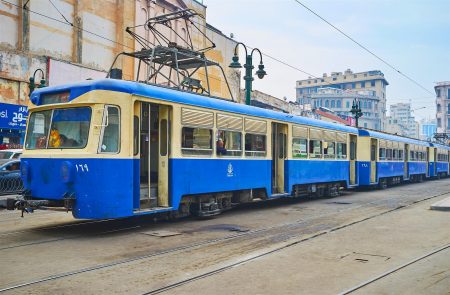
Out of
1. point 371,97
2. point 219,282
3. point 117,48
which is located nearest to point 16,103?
point 117,48

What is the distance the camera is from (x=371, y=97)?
126625mm

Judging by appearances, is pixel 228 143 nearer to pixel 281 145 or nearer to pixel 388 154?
pixel 281 145

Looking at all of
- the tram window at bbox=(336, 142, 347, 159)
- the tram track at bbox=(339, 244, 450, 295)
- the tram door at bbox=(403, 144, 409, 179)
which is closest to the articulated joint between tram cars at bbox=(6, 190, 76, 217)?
the tram track at bbox=(339, 244, 450, 295)

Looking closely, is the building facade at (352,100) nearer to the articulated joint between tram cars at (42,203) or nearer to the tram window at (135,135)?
the tram window at (135,135)

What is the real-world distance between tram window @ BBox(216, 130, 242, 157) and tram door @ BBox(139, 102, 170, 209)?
191 centimetres

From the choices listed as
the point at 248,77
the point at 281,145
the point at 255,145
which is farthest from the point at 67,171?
the point at 248,77

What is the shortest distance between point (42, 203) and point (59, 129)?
158 cm

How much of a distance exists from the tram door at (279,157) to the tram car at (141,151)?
0.11m

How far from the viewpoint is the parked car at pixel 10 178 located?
17567 millimetres

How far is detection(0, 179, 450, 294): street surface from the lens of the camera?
6262 mm

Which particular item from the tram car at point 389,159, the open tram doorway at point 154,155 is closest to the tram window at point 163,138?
the open tram doorway at point 154,155

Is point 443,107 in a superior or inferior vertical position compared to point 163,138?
superior

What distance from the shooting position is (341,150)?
2036 centimetres

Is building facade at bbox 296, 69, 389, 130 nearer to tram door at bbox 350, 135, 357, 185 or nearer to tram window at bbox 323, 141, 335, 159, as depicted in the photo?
tram door at bbox 350, 135, 357, 185
